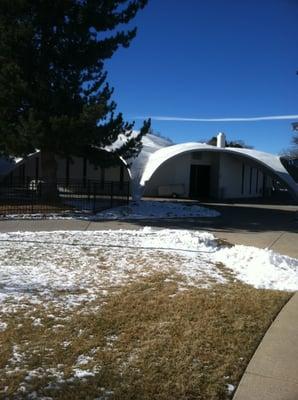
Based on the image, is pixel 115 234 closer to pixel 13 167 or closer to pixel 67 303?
pixel 67 303

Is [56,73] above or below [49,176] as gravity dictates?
above

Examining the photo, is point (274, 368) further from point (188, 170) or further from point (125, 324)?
point (188, 170)

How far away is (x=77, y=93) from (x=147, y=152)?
14.9 meters

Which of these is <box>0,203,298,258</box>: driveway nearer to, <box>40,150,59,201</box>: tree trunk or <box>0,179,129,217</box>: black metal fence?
<box>0,179,129,217</box>: black metal fence

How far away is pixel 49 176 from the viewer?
22.9 meters

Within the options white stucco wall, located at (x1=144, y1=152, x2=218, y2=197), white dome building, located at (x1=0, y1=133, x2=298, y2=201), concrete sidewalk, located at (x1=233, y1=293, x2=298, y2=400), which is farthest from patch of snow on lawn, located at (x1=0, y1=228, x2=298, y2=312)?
white stucco wall, located at (x1=144, y1=152, x2=218, y2=197)

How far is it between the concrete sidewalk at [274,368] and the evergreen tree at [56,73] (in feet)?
46.1

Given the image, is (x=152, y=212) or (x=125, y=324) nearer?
(x=125, y=324)

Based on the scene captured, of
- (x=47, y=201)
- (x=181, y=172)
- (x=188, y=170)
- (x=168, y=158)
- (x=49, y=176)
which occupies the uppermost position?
(x=168, y=158)

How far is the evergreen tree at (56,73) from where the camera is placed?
19000 millimetres

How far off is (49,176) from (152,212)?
5139 mm

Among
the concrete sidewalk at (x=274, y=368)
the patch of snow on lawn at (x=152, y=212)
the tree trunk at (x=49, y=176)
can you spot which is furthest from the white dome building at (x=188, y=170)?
the concrete sidewalk at (x=274, y=368)

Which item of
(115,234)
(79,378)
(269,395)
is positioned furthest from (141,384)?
(115,234)

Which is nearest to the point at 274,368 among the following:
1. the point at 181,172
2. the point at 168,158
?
the point at 168,158
